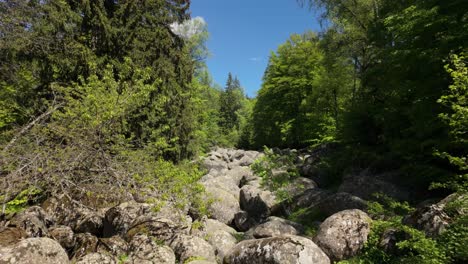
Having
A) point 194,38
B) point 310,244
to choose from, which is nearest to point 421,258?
point 310,244

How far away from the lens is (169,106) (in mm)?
12969

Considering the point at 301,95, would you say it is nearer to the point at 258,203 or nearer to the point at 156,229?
the point at 258,203

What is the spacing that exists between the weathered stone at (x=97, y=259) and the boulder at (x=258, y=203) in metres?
5.42

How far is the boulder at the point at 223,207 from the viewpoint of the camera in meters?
9.73

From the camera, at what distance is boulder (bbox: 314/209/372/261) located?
17.4ft

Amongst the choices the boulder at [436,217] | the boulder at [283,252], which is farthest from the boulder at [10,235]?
the boulder at [436,217]

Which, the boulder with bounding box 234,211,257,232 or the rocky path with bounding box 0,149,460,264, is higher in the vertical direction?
the rocky path with bounding box 0,149,460,264

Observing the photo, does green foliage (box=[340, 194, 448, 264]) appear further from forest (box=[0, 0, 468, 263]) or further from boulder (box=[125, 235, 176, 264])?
boulder (box=[125, 235, 176, 264])

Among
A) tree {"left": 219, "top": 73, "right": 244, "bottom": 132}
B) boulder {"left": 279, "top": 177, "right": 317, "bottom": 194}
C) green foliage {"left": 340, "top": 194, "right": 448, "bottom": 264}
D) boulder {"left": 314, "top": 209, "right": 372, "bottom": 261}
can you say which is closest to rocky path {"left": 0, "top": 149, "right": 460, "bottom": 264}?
boulder {"left": 314, "top": 209, "right": 372, "bottom": 261}

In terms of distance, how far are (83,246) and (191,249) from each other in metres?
2.15

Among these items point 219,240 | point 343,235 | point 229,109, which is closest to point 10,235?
point 219,240

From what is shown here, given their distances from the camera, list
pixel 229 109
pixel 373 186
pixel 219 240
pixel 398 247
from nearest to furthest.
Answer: pixel 398 247, pixel 219 240, pixel 373 186, pixel 229 109

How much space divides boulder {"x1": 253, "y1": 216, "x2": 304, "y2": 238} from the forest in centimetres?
142

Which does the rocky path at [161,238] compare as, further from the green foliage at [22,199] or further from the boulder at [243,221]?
the boulder at [243,221]
